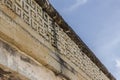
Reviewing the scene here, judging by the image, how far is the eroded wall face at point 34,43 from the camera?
3.54m

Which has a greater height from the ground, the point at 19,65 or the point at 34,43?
the point at 34,43

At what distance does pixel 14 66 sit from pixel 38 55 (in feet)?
1.90

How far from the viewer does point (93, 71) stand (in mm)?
7207

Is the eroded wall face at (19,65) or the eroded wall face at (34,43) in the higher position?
the eroded wall face at (34,43)

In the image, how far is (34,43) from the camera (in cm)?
402

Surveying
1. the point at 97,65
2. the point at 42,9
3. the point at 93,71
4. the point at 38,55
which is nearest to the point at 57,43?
the point at 42,9

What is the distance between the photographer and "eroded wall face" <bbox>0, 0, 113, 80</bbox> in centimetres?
354

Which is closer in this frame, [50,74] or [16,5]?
[16,5]

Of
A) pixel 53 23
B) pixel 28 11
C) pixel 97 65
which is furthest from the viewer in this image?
pixel 97 65

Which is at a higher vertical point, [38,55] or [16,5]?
[16,5]

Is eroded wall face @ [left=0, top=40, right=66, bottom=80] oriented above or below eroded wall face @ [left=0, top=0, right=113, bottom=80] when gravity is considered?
below

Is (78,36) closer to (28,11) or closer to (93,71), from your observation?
(93,71)

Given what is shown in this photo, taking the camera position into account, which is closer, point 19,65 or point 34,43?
point 19,65

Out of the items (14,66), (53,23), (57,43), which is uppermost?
(53,23)
